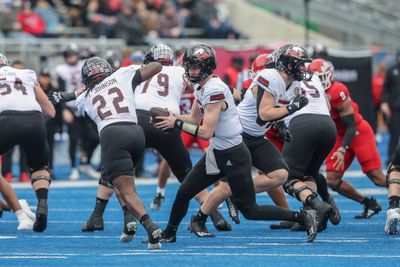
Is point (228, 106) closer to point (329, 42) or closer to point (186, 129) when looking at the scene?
point (186, 129)

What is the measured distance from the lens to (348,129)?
39.0ft

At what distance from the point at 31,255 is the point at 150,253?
0.95 meters

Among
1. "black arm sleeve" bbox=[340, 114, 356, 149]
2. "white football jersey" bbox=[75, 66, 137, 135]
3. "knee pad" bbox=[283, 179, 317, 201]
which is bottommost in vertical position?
"knee pad" bbox=[283, 179, 317, 201]

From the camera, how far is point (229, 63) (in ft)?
65.3

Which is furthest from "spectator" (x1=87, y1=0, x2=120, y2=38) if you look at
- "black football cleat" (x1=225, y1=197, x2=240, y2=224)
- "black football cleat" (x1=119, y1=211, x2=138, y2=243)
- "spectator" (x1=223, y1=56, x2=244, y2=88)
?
"black football cleat" (x1=119, y1=211, x2=138, y2=243)

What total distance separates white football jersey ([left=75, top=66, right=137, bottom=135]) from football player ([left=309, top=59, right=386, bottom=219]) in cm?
255

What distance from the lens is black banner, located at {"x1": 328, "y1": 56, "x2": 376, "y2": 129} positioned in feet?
65.9

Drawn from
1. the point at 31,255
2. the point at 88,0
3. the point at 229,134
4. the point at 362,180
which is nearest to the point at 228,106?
the point at 229,134

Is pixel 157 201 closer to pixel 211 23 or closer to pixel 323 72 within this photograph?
pixel 323 72

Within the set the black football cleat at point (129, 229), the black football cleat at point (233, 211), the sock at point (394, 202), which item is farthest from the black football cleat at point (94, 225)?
the sock at point (394, 202)

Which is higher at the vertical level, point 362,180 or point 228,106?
point 228,106

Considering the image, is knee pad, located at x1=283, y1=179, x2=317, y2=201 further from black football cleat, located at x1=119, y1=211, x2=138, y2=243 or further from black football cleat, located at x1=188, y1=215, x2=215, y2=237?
black football cleat, located at x1=119, y1=211, x2=138, y2=243

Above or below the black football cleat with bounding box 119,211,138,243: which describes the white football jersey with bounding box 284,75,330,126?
above

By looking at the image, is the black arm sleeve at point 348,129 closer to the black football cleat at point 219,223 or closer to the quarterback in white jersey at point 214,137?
the black football cleat at point 219,223
